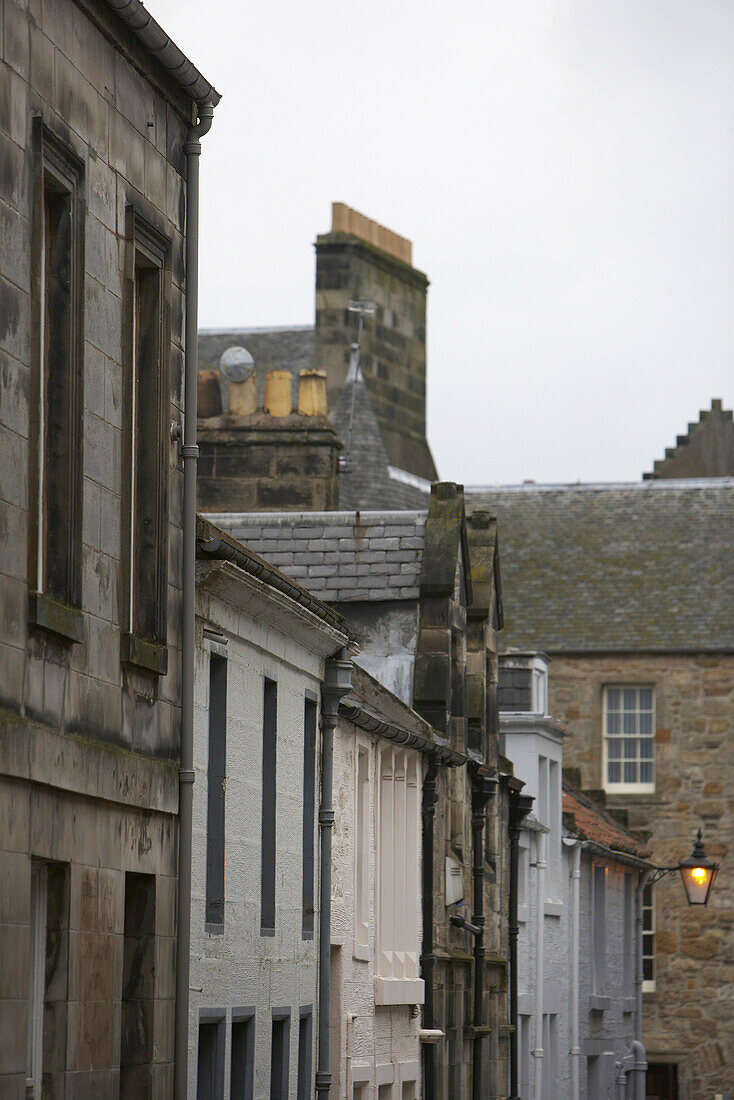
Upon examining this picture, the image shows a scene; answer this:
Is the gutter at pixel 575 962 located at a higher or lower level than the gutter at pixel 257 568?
lower

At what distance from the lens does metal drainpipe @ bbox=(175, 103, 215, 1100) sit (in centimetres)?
1288

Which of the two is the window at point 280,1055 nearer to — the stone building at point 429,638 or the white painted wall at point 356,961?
the white painted wall at point 356,961

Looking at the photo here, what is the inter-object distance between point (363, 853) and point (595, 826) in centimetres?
1704

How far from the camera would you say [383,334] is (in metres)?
44.1

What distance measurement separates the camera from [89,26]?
1162 centimetres

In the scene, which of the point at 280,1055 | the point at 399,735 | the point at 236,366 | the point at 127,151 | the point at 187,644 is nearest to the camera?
the point at 127,151

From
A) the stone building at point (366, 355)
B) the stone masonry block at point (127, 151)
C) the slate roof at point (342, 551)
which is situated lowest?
the slate roof at point (342, 551)

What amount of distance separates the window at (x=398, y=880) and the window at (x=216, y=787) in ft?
18.8

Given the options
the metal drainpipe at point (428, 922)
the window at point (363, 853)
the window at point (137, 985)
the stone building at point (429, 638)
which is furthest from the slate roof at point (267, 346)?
the window at point (137, 985)

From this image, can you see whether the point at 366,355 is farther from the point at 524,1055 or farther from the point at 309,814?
the point at 309,814

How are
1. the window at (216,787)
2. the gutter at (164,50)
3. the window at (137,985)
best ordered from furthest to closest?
the window at (216,787)
the window at (137,985)
the gutter at (164,50)

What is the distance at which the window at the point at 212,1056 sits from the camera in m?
14.3

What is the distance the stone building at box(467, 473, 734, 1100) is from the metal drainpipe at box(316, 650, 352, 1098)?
2359 cm

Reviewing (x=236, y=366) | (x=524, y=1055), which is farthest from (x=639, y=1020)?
(x=236, y=366)
